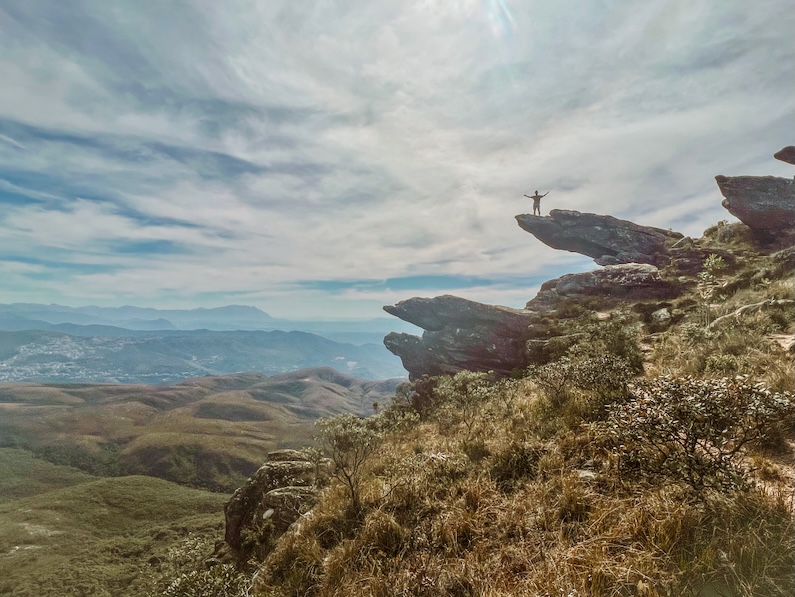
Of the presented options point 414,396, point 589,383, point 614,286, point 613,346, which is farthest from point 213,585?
point 614,286

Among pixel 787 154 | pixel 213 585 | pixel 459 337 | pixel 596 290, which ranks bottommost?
pixel 213 585

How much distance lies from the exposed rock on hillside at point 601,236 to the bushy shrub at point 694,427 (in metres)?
54.7

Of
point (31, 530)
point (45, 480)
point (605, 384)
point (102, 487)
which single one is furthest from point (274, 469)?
point (45, 480)

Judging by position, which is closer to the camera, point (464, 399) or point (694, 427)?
point (694, 427)

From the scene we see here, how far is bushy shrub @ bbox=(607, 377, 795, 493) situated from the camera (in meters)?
5.98

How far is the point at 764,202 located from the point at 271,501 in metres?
60.9

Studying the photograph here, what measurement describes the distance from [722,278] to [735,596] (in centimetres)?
4155

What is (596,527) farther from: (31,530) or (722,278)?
(31,530)

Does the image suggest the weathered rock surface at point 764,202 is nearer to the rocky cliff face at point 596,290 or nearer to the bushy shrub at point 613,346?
the rocky cliff face at point 596,290

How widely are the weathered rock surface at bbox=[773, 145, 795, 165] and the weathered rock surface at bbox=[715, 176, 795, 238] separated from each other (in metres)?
3.70

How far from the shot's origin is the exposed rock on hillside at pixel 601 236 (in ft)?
183

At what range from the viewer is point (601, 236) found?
60469 mm

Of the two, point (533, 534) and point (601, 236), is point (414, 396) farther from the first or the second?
point (601, 236)

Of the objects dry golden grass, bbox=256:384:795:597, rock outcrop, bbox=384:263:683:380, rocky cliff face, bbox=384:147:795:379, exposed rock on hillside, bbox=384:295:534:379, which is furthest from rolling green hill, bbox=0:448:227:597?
dry golden grass, bbox=256:384:795:597
